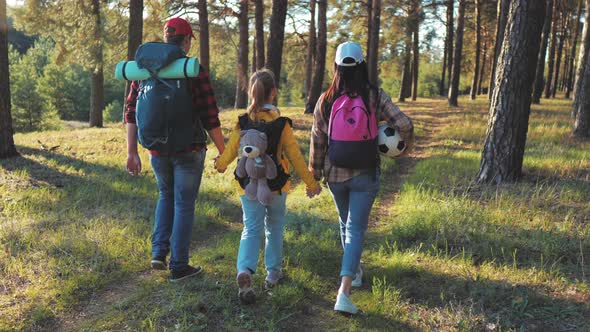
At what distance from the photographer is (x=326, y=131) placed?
139 inches

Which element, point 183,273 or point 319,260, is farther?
point 319,260

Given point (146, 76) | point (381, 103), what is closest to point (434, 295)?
point (381, 103)

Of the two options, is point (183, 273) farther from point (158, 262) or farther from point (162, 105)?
point (162, 105)

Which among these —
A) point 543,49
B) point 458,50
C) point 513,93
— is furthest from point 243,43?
point 513,93

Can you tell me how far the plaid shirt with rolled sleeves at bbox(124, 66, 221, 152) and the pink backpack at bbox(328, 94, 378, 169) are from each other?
106 centimetres

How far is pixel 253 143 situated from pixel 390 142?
1.14 metres

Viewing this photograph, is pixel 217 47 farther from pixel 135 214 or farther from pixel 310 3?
pixel 135 214

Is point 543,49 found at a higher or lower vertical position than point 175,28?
higher

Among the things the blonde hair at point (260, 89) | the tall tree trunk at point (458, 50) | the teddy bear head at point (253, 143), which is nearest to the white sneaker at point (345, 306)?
the teddy bear head at point (253, 143)

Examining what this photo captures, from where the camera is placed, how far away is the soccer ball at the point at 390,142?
340cm

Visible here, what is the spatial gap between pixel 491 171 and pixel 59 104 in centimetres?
5273

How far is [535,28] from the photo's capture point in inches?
236

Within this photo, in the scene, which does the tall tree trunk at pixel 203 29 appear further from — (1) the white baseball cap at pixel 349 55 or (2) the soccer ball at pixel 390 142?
(2) the soccer ball at pixel 390 142

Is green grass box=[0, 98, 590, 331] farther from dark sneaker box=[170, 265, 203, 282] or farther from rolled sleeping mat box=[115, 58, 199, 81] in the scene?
rolled sleeping mat box=[115, 58, 199, 81]
